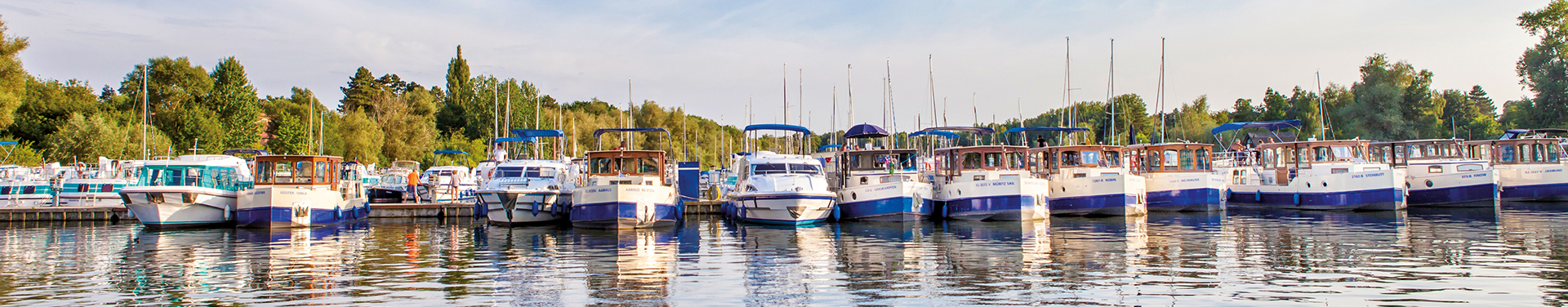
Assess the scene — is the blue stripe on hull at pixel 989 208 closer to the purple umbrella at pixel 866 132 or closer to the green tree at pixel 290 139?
the purple umbrella at pixel 866 132

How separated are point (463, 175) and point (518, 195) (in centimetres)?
1811

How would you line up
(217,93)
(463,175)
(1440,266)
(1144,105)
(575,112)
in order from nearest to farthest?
(1440,266), (463,175), (217,93), (575,112), (1144,105)

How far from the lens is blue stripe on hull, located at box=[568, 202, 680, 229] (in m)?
25.0

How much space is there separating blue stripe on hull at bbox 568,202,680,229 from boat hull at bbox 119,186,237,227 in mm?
10849

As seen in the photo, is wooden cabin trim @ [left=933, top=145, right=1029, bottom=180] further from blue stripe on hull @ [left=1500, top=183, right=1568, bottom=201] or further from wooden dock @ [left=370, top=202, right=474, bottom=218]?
blue stripe on hull @ [left=1500, top=183, right=1568, bottom=201]

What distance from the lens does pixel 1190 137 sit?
90188mm

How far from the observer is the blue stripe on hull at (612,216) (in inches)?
984

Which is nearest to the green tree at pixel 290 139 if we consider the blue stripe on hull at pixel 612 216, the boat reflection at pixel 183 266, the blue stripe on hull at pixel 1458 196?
the boat reflection at pixel 183 266

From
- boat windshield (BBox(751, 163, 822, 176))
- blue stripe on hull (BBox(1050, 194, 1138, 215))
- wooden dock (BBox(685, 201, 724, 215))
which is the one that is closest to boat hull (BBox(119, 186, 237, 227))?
wooden dock (BBox(685, 201, 724, 215))

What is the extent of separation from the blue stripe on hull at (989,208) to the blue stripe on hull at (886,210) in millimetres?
860

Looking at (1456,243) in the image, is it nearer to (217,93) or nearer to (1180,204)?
(1180,204)

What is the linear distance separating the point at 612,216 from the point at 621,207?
12.6 inches

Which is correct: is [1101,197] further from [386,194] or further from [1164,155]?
[386,194]

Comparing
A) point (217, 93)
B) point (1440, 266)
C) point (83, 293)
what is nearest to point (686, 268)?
point (83, 293)
